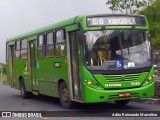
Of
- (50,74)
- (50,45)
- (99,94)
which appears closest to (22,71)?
(50,74)

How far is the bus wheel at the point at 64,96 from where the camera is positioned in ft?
46.1

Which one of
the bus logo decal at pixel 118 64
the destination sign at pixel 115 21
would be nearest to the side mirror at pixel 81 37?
the destination sign at pixel 115 21

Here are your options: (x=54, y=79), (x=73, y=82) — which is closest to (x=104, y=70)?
(x=73, y=82)

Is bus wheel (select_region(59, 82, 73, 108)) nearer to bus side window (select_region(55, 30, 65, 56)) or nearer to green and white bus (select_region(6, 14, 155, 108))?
green and white bus (select_region(6, 14, 155, 108))

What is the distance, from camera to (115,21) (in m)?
12.9

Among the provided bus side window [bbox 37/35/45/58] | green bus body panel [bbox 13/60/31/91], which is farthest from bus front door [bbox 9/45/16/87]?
bus side window [bbox 37/35/45/58]

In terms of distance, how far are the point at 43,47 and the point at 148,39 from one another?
490cm

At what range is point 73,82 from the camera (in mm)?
13477

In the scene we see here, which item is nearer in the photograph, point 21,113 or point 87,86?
point 87,86

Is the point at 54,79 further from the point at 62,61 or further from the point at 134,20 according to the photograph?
the point at 134,20

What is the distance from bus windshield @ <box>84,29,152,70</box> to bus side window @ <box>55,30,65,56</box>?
5.87 ft

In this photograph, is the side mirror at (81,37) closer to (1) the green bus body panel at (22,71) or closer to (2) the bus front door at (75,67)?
(2) the bus front door at (75,67)

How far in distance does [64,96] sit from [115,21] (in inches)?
132

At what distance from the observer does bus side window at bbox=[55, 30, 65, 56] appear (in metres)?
14.2
